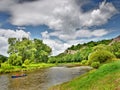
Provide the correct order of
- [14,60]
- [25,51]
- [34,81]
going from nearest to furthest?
[34,81] < [14,60] < [25,51]

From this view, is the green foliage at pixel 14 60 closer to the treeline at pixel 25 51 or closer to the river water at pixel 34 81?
the treeline at pixel 25 51

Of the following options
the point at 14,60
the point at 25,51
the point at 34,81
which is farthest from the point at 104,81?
the point at 25,51

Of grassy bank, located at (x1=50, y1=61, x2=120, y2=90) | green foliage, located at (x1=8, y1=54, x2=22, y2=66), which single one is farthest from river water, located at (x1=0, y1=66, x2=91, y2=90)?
green foliage, located at (x1=8, y1=54, x2=22, y2=66)

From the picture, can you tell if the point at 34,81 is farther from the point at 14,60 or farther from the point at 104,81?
the point at 14,60

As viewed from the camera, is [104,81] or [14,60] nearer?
[104,81]

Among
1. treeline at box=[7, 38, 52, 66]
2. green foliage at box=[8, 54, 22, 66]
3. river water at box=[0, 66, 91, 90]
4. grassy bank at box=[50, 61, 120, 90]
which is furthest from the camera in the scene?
treeline at box=[7, 38, 52, 66]

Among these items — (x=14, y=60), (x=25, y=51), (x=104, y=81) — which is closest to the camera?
(x=104, y=81)

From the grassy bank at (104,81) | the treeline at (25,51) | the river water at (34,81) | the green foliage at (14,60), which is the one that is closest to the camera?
the grassy bank at (104,81)

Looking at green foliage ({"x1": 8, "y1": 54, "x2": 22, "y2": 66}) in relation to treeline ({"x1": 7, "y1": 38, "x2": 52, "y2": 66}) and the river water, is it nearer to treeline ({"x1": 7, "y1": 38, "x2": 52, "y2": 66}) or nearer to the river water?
treeline ({"x1": 7, "y1": 38, "x2": 52, "y2": 66})

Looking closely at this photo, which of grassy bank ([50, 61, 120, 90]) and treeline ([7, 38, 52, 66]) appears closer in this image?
grassy bank ([50, 61, 120, 90])

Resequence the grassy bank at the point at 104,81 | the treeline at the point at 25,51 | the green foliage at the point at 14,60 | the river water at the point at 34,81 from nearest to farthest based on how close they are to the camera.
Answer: the grassy bank at the point at 104,81, the river water at the point at 34,81, the green foliage at the point at 14,60, the treeline at the point at 25,51

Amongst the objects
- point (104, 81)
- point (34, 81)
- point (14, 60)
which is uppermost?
point (14, 60)

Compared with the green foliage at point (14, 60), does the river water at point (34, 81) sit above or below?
below

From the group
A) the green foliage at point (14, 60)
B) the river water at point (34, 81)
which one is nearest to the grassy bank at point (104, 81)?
the river water at point (34, 81)
